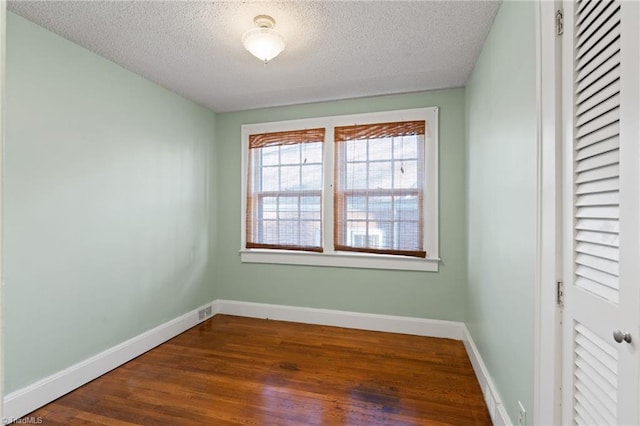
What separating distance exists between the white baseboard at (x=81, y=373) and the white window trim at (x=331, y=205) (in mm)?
1163

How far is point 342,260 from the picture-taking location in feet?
10.6

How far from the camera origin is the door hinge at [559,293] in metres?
1.12

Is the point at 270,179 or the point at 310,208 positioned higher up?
the point at 270,179

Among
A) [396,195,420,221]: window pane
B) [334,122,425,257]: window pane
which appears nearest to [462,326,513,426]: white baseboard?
[334,122,425,257]: window pane

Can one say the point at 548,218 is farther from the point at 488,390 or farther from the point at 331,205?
the point at 331,205

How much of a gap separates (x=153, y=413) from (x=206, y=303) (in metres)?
1.70

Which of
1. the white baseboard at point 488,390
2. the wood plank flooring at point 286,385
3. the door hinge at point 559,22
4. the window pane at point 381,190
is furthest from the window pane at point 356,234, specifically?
the door hinge at point 559,22

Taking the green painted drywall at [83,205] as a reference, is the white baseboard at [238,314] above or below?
below

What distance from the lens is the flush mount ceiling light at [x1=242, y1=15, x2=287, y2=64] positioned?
185cm

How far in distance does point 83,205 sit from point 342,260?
2.30 metres

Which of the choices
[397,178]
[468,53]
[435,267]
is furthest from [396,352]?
[468,53]

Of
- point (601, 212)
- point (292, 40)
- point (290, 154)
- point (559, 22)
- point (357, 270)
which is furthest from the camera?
point (290, 154)

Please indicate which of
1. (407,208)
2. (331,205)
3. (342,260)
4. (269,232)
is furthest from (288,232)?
(407,208)

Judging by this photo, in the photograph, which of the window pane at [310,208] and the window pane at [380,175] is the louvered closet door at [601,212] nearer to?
the window pane at [380,175]
